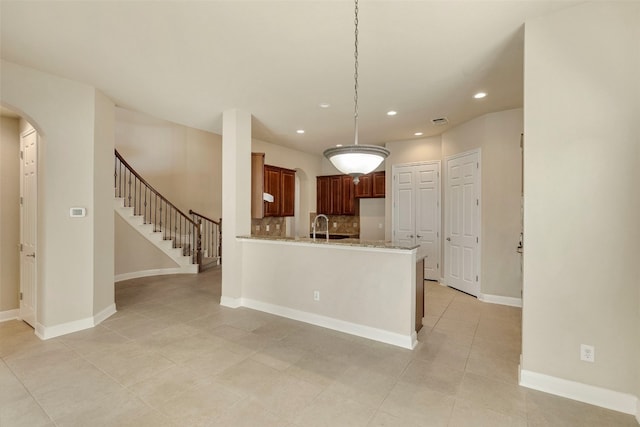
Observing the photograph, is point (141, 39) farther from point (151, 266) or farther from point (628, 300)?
point (151, 266)

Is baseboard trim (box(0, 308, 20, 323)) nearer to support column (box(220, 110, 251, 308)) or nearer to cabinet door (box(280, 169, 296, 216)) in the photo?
support column (box(220, 110, 251, 308))

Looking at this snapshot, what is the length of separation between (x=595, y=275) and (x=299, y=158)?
6340 millimetres

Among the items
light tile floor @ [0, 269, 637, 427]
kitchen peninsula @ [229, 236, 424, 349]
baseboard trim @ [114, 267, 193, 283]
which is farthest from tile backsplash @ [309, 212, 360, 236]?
light tile floor @ [0, 269, 637, 427]

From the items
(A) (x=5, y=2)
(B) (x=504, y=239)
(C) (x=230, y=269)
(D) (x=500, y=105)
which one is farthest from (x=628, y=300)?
(A) (x=5, y=2)

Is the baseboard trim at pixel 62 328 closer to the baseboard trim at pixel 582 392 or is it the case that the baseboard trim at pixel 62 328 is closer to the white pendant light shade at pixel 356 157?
the white pendant light shade at pixel 356 157

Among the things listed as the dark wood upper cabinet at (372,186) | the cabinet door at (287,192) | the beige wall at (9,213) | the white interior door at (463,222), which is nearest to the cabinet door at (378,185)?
the dark wood upper cabinet at (372,186)

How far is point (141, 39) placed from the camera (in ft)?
8.32

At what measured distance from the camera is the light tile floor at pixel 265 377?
2.01 metres

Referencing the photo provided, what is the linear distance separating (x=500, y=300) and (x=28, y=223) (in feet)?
22.1

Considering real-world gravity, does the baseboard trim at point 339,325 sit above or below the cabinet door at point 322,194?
below

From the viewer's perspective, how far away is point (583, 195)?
2168 millimetres

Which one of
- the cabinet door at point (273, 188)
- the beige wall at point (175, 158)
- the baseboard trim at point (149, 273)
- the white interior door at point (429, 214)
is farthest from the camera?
the beige wall at point (175, 158)

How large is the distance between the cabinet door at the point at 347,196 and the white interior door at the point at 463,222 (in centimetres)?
252

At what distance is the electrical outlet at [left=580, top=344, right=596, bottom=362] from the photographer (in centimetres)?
215
